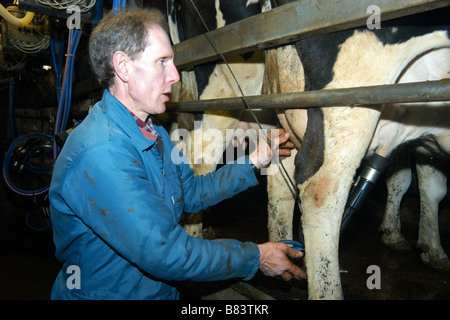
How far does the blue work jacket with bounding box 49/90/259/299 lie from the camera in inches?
38.3

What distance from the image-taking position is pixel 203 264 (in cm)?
104

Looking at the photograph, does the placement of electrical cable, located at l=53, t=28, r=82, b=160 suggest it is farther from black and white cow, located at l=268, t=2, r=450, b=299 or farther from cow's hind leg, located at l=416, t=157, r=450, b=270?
cow's hind leg, located at l=416, t=157, r=450, b=270

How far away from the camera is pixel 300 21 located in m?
1.23

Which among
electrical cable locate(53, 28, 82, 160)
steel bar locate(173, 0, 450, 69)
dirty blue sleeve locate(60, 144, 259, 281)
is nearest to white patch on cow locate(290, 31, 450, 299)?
steel bar locate(173, 0, 450, 69)

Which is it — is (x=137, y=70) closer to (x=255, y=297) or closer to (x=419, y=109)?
(x=255, y=297)

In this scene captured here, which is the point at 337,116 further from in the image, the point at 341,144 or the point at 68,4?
the point at 68,4

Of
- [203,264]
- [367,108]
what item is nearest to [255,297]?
[203,264]

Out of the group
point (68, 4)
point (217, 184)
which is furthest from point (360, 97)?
point (68, 4)

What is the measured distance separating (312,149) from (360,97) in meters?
0.49

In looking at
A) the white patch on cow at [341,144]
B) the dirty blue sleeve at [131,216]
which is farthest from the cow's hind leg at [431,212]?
the dirty blue sleeve at [131,216]

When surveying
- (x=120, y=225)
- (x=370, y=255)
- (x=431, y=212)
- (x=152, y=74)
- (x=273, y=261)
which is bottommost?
(x=370, y=255)

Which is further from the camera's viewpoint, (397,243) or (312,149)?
(397,243)

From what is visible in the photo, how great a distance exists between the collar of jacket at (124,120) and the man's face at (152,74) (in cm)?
8

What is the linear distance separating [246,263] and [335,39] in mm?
1073
